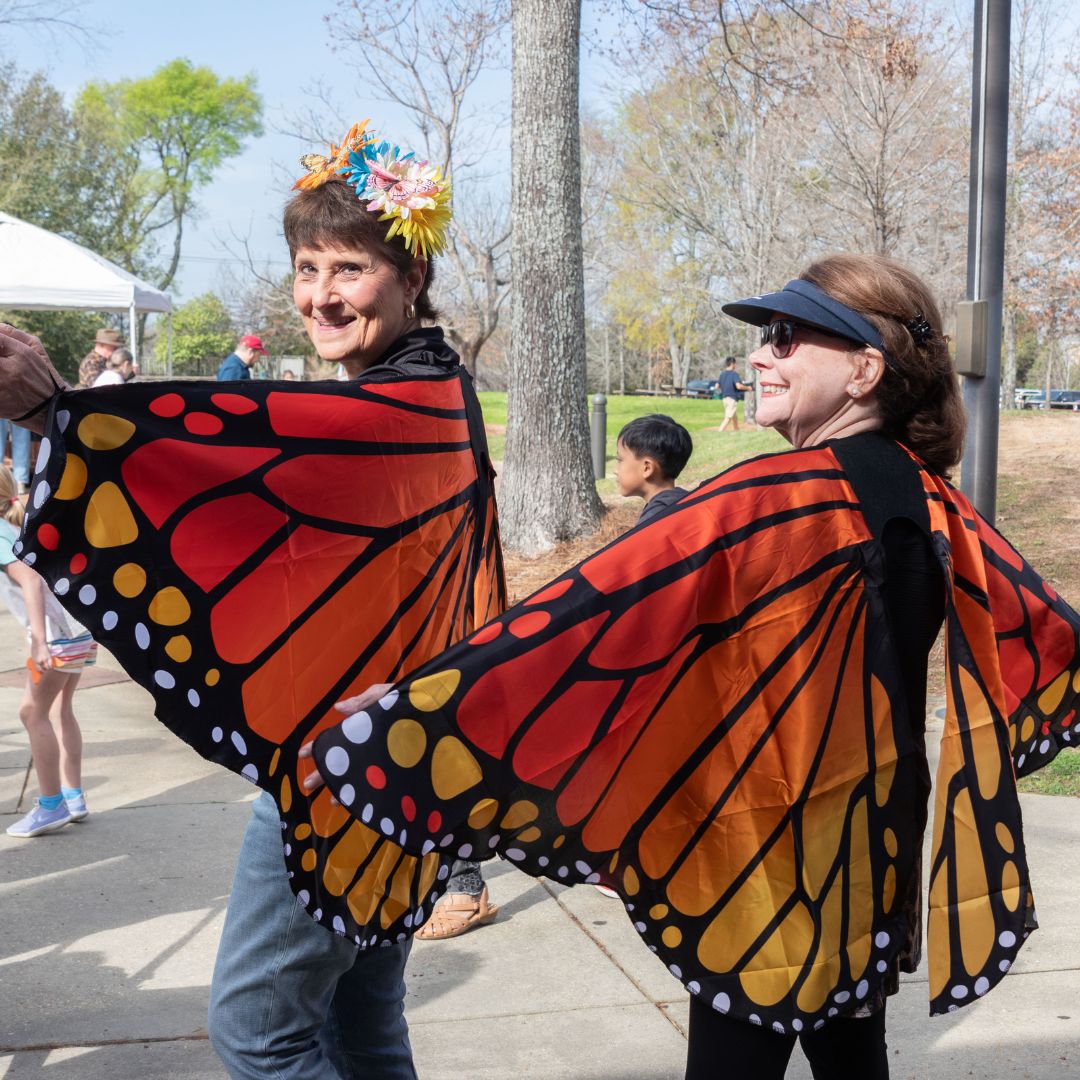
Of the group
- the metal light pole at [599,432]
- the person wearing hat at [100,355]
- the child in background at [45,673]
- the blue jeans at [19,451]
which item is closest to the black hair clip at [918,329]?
the child in background at [45,673]

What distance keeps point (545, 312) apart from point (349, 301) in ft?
28.5

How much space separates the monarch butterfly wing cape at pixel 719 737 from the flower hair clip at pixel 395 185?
0.77 meters

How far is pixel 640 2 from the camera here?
42.3ft

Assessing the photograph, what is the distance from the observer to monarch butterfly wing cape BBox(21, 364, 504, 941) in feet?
6.71

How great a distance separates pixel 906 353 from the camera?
2.31m

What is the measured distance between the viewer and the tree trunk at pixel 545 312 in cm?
1077

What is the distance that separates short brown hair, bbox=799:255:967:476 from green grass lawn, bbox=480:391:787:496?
180 inches

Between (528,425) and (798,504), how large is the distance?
350 inches

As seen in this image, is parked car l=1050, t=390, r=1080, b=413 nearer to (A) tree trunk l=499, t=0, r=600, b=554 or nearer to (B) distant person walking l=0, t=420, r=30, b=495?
(A) tree trunk l=499, t=0, r=600, b=554

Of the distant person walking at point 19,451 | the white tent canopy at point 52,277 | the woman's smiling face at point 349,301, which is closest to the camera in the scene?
the woman's smiling face at point 349,301

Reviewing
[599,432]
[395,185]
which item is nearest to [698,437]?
[599,432]

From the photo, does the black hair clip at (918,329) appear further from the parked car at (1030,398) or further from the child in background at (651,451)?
the parked car at (1030,398)

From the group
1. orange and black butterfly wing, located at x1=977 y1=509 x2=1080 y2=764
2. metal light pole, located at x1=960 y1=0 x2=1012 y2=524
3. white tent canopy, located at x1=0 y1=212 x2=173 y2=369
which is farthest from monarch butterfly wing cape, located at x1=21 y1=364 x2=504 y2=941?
white tent canopy, located at x1=0 y1=212 x2=173 y2=369

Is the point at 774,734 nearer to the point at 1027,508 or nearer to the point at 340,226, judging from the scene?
the point at 340,226
